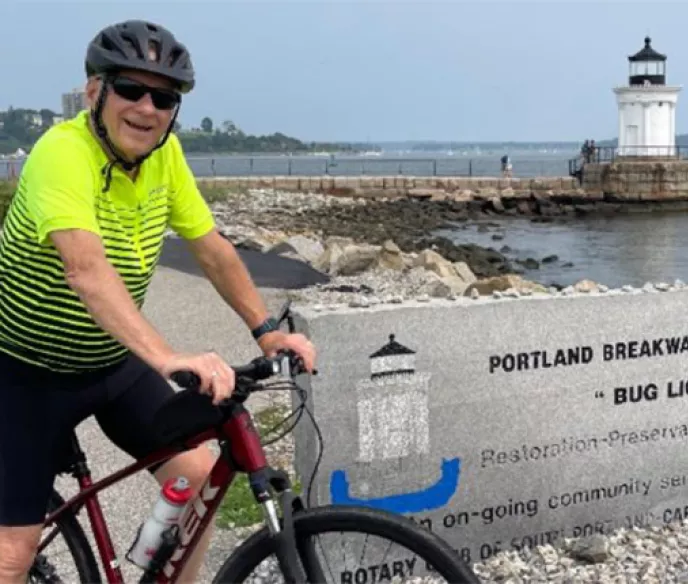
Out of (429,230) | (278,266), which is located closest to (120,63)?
(278,266)

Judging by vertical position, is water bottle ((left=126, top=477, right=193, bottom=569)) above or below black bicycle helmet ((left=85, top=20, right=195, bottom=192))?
below

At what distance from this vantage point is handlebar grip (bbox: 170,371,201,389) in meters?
2.59

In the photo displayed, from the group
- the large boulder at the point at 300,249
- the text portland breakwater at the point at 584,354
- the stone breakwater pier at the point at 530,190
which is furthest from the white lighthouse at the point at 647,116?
the text portland breakwater at the point at 584,354

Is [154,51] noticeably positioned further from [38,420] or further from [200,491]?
[200,491]

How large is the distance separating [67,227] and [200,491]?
0.85 metres

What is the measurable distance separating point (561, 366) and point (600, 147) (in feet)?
173

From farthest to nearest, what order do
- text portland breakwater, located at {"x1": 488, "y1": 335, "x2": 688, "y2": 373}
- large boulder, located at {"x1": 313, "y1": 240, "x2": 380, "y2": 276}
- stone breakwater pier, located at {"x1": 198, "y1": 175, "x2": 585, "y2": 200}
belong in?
stone breakwater pier, located at {"x1": 198, "y1": 175, "x2": 585, "y2": 200} < large boulder, located at {"x1": 313, "y1": 240, "x2": 380, "y2": 276} < text portland breakwater, located at {"x1": 488, "y1": 335, "x2": 688, "y2": 373}

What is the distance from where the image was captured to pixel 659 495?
5.47 metres

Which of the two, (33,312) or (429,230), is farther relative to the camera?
(429,230)

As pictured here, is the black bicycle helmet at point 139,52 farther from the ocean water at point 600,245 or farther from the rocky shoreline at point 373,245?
the ocean water at point 600,245

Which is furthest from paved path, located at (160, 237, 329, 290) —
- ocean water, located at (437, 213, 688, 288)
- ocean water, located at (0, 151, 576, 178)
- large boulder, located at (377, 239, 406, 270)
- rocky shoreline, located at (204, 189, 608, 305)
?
ocean water, located at (0, 151, 576, 178)

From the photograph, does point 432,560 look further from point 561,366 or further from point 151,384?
point 561,366

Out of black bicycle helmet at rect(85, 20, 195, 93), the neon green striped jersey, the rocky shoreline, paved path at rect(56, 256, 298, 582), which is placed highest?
black bicycle helmet at rect(85, 20, 195, 93)

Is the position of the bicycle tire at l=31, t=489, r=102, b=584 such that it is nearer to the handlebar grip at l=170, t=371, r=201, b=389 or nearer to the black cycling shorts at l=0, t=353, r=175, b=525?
the black cycling shorts at l=0, t=353, r=175, b=525
